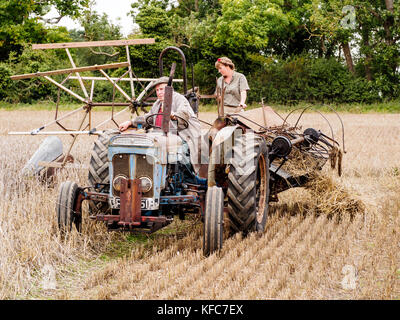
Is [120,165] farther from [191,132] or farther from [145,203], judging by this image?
[191,132]

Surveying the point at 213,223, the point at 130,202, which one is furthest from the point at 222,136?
the point at 130,202

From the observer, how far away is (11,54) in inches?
1259

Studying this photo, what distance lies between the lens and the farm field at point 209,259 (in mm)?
4062

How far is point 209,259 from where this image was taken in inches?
189

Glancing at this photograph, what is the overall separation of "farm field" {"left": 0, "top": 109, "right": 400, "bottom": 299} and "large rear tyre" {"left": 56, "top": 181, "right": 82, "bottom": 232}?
16cm

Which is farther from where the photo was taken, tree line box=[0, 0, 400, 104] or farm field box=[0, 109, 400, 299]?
tree line box=[0, 0, 400, 104]

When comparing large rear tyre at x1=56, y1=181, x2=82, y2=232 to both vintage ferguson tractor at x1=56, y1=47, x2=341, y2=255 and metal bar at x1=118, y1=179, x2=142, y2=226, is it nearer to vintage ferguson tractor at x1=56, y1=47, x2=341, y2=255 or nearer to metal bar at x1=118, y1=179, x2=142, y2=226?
vintage ferguson tractor at x1=56, y1=47, x2=341, y2=255

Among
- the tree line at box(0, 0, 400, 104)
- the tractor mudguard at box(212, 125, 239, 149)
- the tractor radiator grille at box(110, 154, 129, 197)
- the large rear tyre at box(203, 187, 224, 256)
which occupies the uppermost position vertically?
the tree line at box(0, 0, 400, 104)

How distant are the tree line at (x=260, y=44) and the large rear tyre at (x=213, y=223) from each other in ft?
79.3

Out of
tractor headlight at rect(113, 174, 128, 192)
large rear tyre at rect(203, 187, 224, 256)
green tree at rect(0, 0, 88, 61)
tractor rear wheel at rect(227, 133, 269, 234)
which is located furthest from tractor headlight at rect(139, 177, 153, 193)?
green tree at rect(0, 0, 88, 61)

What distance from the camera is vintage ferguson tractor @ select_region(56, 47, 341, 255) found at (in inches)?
191
